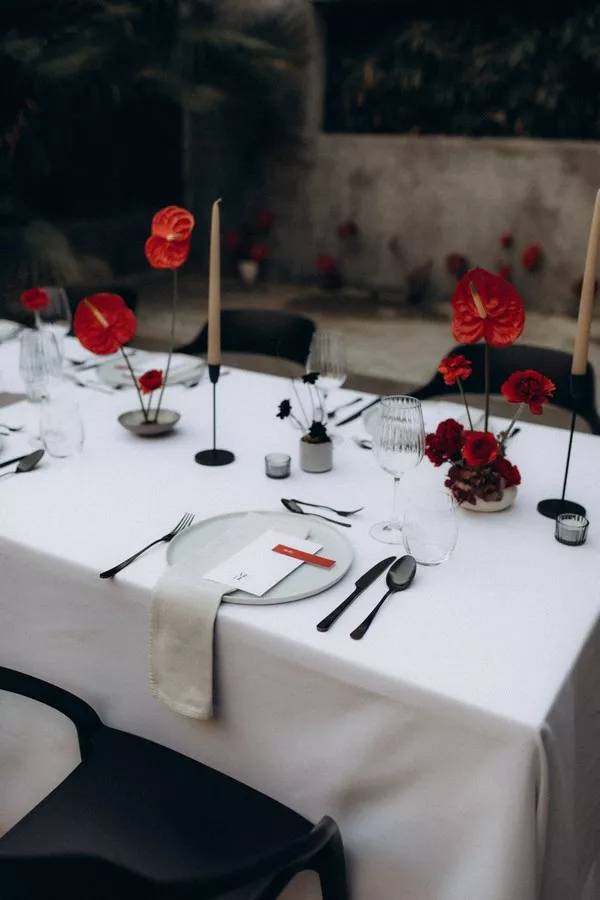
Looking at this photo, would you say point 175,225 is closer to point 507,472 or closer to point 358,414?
point 358,414

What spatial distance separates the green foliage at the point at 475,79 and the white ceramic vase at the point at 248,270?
3.85 ft

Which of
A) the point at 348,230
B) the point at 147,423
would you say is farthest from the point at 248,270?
the point at 147,423

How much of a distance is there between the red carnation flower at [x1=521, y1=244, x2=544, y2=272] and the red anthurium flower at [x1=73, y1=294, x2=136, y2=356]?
4.32 m

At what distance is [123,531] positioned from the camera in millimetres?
1319

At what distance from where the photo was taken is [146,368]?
7.34ft

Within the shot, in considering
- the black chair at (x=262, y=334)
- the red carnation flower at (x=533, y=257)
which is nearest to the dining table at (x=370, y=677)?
the black chair at (x=262, y=334)

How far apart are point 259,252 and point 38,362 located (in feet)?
14.9

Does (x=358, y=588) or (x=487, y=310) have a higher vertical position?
(x=487, y=310)

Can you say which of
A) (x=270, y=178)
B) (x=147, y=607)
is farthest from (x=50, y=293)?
(x=270, y=178)

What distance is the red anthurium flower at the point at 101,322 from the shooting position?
1639 millimetres

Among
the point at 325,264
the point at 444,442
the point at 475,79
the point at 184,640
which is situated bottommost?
the point at 184,640

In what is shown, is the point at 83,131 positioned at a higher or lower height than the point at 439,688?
higher

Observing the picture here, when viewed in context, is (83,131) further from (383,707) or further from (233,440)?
(383,707)

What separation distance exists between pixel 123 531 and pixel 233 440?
461 millimetres
